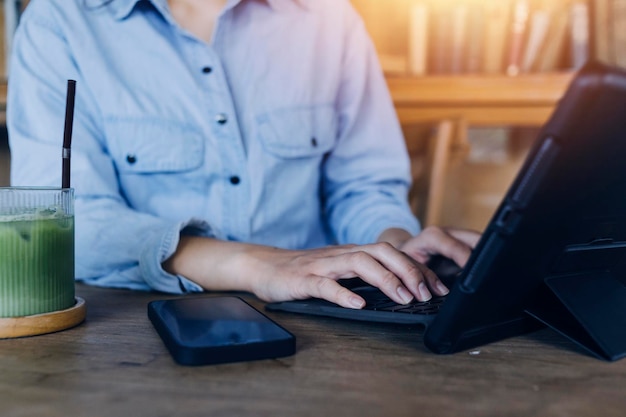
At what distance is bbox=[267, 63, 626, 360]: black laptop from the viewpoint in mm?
379

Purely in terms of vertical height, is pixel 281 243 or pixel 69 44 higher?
pixel 69 44

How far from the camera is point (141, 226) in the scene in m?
0.82

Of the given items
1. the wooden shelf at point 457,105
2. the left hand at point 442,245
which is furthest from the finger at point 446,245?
the wooden shelf at point 457,105

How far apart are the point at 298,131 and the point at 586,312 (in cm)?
72

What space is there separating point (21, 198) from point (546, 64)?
1828 mm

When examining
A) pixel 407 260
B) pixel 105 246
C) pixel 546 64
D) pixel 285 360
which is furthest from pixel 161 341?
pixel 546 64

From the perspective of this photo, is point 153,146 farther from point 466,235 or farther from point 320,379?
point 320,379

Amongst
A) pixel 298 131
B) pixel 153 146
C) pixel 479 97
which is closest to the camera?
pixel 153 146

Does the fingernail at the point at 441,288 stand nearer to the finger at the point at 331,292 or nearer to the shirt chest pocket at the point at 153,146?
the finger at the point at 331,292

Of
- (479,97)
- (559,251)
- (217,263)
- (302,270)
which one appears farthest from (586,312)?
(479,97)

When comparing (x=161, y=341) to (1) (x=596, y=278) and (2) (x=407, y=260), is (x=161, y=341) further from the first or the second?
(1) (x=596, y=278)

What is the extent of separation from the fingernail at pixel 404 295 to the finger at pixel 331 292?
38 mm

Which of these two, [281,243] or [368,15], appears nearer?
[281,243]

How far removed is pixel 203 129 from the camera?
1.03 metres
